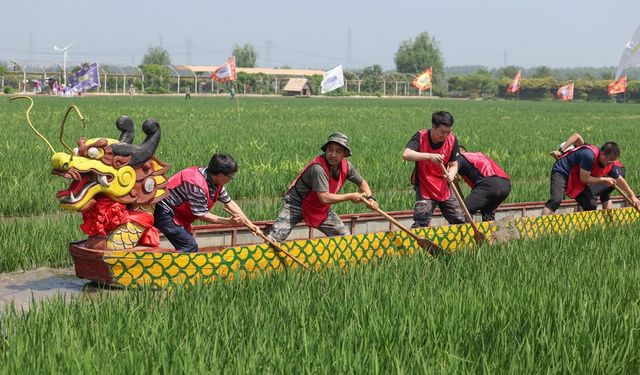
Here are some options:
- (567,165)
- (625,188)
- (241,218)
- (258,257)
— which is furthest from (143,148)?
(625,188)

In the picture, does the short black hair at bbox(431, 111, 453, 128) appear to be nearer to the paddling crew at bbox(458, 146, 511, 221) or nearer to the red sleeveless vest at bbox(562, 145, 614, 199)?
the paddling crew at bbox(458, 146, 511, 221)

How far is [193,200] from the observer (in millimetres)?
6742

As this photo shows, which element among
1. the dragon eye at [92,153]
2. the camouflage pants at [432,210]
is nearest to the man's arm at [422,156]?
the camouflage pants at [432,210]

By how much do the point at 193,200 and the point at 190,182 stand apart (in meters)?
0.14

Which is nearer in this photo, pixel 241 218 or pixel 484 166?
pixel 241 218

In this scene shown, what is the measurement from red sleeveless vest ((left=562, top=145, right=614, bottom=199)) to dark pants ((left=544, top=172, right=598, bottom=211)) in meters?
0.07

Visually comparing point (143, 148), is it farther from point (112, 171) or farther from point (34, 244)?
point (34, 244)

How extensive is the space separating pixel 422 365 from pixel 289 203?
12.4ft

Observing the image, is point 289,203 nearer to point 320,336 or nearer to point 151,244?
point 151,244

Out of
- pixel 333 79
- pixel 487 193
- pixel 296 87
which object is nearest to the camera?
pixel 487 193

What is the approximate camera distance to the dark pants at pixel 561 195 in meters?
9.62

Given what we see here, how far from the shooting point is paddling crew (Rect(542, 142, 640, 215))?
942 centimetres

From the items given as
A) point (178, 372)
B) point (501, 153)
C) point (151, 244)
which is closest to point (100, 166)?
point (151, 244)

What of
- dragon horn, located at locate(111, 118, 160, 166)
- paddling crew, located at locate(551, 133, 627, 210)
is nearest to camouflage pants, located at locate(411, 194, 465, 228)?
paddling crew, located at locate(551, 133, 627, 210)
